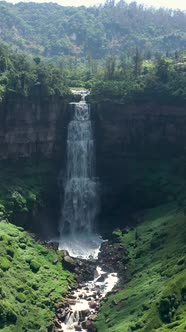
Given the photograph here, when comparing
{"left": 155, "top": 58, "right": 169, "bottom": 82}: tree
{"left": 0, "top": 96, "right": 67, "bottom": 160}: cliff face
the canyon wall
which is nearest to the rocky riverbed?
the canyon wall

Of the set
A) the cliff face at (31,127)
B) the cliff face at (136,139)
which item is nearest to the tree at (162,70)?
the cliff face at (136,139)

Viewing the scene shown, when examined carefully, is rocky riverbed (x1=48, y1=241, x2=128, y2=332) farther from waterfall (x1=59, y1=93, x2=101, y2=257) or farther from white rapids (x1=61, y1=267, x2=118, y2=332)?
waterfall (x1=59, y1=93, x2=101, y2=257)

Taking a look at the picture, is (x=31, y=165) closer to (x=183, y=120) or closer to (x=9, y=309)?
(x=183, y=120)

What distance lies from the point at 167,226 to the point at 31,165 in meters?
26.9

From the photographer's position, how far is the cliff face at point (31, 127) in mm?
89625

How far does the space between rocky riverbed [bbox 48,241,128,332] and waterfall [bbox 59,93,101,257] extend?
699 cm

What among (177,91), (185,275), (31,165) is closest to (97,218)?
(31,165)

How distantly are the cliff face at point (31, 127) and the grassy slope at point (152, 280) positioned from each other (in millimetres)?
22167

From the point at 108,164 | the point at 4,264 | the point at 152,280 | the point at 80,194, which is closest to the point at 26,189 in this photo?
the point at 80,194

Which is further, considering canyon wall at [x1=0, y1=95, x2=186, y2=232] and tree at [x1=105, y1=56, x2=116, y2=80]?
tree at [x1=105, y1=56, x2=116, y2=80]

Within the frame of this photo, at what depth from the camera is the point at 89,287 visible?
68.6 m

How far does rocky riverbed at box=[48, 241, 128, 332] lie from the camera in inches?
2366

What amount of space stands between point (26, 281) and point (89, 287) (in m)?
8.77

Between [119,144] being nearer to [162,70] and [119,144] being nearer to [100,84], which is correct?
[100,84]
